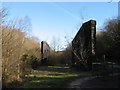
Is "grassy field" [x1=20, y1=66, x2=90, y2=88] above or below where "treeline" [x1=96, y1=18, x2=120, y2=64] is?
below

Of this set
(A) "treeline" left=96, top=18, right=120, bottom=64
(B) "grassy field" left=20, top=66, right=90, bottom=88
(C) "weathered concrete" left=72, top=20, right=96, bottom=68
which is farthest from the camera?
(A) "treeline" left=96, top=18, right=120, bottom=64

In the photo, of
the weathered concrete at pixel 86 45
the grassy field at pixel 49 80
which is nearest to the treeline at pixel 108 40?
the weathered concrete at pixel 86 45

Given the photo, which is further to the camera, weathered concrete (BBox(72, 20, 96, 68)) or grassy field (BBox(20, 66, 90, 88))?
weathered concrete (BBox(72, 20, 96, 68))

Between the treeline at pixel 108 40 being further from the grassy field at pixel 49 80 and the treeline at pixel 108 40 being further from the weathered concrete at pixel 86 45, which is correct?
the grassy field at pixel 49 80

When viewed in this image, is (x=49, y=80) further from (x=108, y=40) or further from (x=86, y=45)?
(x=108, y=40)

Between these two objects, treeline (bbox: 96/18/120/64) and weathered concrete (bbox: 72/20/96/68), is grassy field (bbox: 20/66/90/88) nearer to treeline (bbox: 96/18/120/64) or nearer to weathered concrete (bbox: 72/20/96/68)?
weathered concrete (bbox: 72/20/96/68)

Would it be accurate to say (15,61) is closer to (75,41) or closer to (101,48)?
(75,41)

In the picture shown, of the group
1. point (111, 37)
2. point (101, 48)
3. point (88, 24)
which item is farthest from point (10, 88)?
point (111, 37)

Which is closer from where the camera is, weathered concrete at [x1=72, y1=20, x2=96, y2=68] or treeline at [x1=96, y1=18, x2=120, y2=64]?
weathered concrete at [x1=72, y1=20, x2=96, y2=68]

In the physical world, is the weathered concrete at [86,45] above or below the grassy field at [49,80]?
above

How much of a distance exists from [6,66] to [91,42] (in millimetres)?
7574

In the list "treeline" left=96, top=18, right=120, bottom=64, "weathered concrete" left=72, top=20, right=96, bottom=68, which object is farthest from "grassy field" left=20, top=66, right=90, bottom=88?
"treeline" left=96, top=18, right=120, bottom=64

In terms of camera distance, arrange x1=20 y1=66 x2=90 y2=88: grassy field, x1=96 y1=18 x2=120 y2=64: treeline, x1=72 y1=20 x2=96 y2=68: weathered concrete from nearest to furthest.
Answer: x1=20 y1=66 x2=90 y2=88: grassy field
x1=72 y1=20 x2=96 y2=68: weathered concrete
x1=96 y1=18 x2=120 y2=64: treeline

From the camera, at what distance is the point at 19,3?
17.2 ft
